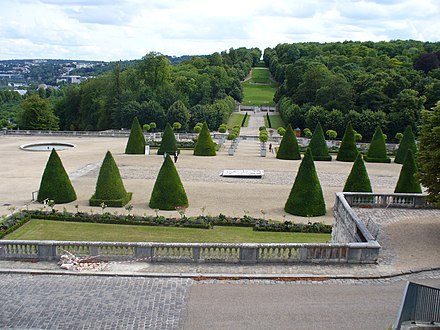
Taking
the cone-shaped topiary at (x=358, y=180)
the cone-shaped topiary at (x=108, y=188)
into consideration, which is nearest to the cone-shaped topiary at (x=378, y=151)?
the cone-shaped topiary at (x=358, y=180)

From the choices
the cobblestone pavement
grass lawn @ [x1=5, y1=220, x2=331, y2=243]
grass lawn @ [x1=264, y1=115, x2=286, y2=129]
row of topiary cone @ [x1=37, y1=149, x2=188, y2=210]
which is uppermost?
the cobblestone pavement

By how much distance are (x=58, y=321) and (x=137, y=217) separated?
16178 mm

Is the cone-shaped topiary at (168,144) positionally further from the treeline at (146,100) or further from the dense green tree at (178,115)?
the treeline at (146,100)

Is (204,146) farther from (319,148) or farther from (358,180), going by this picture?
(358,180)

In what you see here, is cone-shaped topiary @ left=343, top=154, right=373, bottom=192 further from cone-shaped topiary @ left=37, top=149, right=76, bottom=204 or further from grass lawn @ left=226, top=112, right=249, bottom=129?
grass lawn @ left=226, top=112, right=249, bottom=129

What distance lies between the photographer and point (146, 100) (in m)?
98.6

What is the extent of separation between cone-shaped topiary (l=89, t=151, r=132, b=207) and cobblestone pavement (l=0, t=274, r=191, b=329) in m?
17.3

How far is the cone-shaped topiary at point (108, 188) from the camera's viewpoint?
34062 mm

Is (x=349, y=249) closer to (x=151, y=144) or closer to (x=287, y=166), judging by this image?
(x=287, y=166)

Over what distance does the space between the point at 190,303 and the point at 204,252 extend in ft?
11.6

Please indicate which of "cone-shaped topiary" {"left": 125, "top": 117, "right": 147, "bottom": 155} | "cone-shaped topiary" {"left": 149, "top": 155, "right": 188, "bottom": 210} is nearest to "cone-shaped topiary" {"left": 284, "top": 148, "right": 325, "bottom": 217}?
"cone-shaped topiary" {"left": 149, "top": 155, "right": 188, "bottom": 210}

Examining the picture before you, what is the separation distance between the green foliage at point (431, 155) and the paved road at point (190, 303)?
→ 6.44 m

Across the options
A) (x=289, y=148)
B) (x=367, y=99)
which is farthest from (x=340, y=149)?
(x=367, y=99)

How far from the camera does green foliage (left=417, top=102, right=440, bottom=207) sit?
71.7ft
